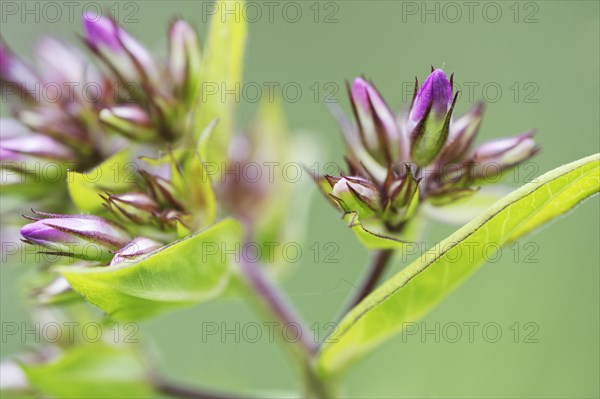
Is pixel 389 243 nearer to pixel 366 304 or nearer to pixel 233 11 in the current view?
pixel 366 304

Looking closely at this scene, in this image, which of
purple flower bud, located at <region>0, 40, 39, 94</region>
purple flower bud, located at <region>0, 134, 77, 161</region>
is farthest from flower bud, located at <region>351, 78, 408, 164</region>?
purple flower bud, located at <region>0, 40, 39, 94</region>

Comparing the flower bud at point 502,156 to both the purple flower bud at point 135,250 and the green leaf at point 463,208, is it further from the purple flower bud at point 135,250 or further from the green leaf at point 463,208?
the purple flower bud at point 135,250

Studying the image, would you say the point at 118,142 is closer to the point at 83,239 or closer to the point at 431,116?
the point at 83,239

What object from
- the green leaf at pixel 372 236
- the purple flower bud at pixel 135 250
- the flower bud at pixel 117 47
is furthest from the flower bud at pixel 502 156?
the flower bud at pixel 117 47

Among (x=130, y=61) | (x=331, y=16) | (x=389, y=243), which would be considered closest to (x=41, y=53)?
(x=130, y=61)

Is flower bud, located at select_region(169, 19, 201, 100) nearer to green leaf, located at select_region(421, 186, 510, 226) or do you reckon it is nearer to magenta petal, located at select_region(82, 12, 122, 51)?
magenta petal, located at select_region(82, 12, 122, 51)
